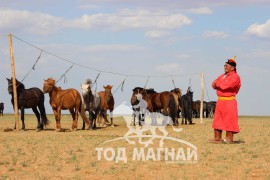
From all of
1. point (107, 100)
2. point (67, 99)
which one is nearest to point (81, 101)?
point (67, 99)

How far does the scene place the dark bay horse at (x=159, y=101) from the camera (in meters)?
25.5

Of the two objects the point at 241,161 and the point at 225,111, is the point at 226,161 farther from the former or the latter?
the point at 225,111

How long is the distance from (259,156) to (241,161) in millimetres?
1056

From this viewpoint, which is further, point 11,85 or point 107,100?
point 107,100

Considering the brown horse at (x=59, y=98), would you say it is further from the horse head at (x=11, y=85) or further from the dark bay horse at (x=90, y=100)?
the horse head at (x=11, y=85)

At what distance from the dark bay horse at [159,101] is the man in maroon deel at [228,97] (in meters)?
11.9

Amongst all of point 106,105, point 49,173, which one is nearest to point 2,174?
point 49,173

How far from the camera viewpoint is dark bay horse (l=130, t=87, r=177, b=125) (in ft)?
83.7

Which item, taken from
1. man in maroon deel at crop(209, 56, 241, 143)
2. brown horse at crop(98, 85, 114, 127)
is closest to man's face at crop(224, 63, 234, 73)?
man in maroon deel at crop(209, 56, 241, 143)

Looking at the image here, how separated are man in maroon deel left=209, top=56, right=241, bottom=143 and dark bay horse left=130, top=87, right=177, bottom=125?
11895 millimetres

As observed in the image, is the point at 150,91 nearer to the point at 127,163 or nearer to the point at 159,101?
the point at 159,101

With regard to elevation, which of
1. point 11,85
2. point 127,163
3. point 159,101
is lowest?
point 127,163

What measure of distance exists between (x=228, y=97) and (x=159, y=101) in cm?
1264

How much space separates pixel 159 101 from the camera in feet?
84.9
